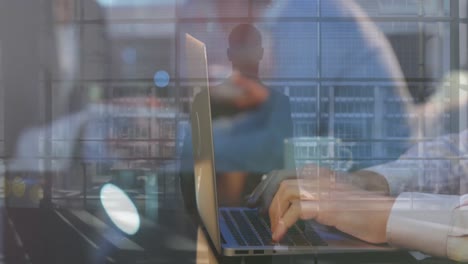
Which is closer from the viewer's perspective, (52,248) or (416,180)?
(416,180)

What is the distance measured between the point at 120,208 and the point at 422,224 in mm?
837

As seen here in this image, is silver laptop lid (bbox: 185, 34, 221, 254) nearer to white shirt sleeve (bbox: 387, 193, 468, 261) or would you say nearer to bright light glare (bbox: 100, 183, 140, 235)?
bright light glare (bbox: 100, 183, 140, 235)

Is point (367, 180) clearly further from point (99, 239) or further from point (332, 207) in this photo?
point (99, 239)

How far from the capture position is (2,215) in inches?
68.4

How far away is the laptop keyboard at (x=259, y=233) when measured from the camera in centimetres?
148

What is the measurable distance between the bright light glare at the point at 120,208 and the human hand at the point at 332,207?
43cm

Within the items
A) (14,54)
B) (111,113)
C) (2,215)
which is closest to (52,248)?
(2,215)

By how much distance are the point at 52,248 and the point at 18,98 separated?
1.51 feet

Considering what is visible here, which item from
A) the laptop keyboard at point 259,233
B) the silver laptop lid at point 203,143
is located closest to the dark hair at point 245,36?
the silver laptop lid at point 203,143

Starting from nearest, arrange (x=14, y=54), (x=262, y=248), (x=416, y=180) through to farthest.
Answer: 1. (x=262, y=248)
2. (x=416, y=180)
3. (x=14, y=54)

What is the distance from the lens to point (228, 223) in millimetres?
1519

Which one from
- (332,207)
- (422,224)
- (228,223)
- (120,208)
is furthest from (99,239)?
(422,224)

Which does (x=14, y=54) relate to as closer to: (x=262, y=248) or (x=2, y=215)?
(x=2, y=215)

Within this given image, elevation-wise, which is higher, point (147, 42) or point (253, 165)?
point (147, 42)
